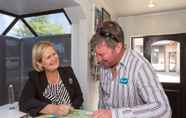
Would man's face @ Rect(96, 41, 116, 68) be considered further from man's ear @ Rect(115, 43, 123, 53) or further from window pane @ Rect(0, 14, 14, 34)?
window pane @ Rect(0, 14, 14, 34)

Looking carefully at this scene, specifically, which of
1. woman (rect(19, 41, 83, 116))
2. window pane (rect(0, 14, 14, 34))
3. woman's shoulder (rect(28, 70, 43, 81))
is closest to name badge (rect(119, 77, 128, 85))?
woman (rect(19, 41, 83, 116))

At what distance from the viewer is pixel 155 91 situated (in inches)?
33.1

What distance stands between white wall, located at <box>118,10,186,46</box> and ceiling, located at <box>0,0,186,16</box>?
16 centimetres

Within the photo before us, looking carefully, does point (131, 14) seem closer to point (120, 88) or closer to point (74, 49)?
point (74, 49)

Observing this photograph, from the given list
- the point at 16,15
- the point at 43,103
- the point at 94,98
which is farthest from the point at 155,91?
the point at 16,15

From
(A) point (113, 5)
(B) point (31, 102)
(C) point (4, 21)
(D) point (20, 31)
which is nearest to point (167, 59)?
(A) point (113, 5)

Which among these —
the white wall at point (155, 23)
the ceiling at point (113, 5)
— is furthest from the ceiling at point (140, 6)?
the white wall at point (155, 23)

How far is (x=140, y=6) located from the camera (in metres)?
3.44

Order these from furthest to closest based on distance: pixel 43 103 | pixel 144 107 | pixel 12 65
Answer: pixel 12 65 → pixel 43 103 → pixel 144 107

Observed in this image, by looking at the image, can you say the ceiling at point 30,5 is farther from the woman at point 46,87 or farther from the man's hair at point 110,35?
the man's hair at point 110,35

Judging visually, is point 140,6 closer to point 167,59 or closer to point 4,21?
point 167,59

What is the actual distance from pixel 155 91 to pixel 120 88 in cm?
20

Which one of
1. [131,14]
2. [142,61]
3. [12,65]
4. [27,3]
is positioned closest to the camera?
[142,61]

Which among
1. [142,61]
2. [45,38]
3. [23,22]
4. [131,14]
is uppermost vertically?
[131,14]
